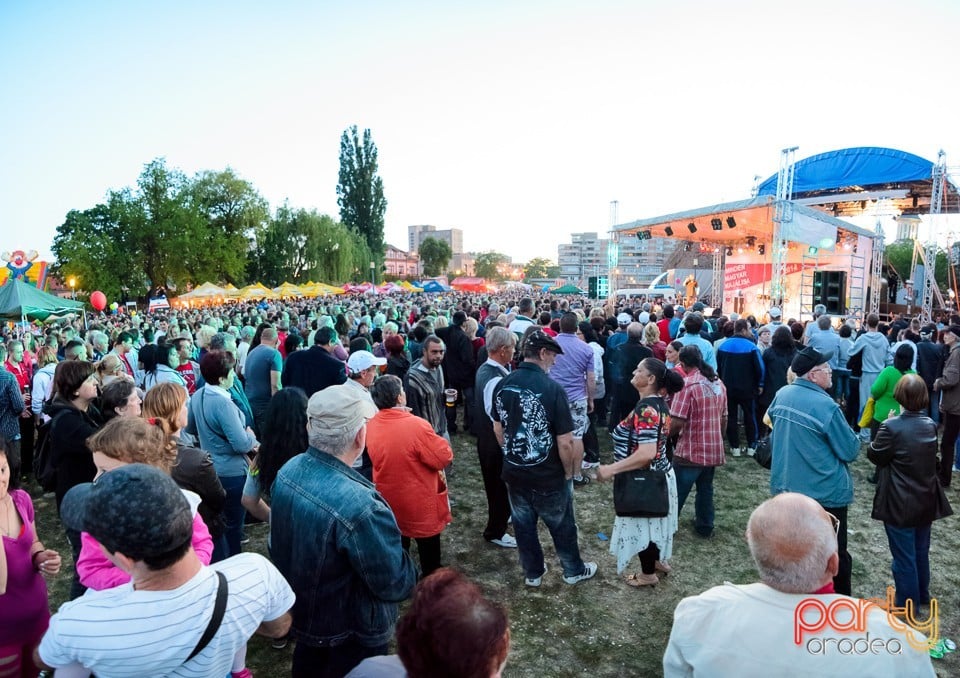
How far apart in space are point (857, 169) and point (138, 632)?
90.0 ft

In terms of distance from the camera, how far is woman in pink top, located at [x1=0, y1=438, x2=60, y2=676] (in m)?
1.90

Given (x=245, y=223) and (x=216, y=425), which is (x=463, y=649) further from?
(x=245, y=223)

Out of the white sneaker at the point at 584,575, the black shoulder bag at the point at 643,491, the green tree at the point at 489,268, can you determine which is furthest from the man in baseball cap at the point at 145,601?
the green tree at the point at 489,268

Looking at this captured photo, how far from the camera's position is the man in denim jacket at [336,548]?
1896mm

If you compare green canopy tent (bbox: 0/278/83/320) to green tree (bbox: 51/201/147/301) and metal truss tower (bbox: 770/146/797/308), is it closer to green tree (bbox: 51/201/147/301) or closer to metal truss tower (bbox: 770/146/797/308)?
metal truss tower (bbox: 770/146/797/308)

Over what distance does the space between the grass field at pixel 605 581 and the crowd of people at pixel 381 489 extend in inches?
5.8

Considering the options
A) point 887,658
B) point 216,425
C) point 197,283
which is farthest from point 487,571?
point 197,283

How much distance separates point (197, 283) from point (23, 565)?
4012cm

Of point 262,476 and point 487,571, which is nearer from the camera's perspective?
point 262,476

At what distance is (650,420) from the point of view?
3.37 metres

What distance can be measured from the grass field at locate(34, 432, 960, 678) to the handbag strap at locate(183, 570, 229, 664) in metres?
1.95

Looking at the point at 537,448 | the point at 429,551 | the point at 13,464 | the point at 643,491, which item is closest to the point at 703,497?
the point at 643,491

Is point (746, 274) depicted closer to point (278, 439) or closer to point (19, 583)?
point (278, 439)

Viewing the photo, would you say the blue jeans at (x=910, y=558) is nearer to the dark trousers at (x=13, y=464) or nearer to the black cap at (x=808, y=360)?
the black cap at (x=808, y=360)
